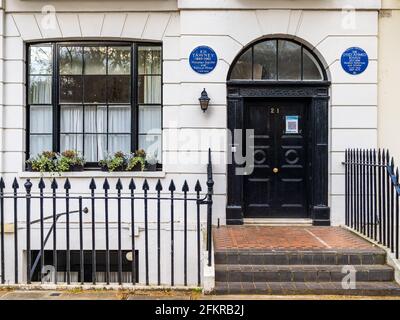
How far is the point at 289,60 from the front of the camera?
8781mm

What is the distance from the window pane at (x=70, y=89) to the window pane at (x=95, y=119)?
0.31 m

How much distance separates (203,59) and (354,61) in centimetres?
296

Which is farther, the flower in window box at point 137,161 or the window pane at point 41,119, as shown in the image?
the window pane at point 41,119

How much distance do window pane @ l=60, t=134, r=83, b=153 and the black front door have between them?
11.3 ft

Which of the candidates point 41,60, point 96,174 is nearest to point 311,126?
point 96,174

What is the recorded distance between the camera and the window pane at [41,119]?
8.95 m

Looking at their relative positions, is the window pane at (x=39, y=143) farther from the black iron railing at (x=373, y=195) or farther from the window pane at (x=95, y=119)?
the black iron railing at (x=373, y=195)

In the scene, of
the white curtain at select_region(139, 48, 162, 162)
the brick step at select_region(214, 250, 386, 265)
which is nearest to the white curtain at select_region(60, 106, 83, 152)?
the white curtain at select_region(139, 48, 162, 162)

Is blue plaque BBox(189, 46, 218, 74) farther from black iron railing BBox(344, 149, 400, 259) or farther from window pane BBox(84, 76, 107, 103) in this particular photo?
black iron railing BBox(344, 149, 400, 259)

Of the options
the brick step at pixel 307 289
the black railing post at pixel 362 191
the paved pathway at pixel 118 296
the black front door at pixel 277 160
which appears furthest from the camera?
the black front door at pixel 277 160

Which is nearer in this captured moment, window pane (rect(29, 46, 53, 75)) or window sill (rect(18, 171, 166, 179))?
window sill (rect(18, 171, 166, 179))

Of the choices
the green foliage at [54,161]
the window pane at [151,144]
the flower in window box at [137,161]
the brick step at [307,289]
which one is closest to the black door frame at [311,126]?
the window pane at [151,144]

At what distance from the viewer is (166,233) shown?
8.30 meters

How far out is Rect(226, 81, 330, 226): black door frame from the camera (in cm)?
859
